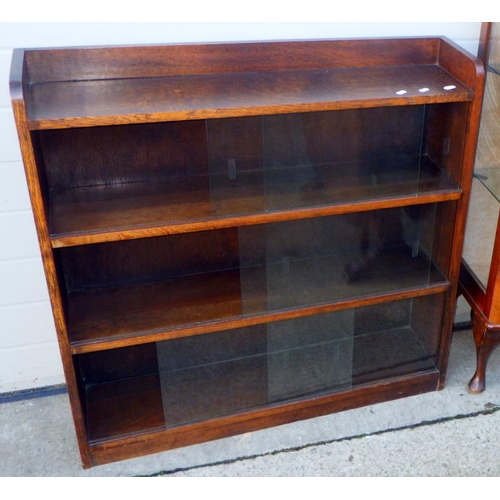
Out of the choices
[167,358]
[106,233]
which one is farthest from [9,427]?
[106,233]

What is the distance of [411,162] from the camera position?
1820mm

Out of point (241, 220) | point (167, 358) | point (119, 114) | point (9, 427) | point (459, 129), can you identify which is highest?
point (119, 114)

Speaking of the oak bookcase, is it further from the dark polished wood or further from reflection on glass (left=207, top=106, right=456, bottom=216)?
the dark polished wood

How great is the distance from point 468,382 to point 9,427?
58.4 inches

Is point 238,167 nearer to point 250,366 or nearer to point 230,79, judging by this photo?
point 230,79

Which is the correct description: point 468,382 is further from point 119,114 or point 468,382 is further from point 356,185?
point 119,114

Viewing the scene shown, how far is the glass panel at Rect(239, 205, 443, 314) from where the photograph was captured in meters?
1.77

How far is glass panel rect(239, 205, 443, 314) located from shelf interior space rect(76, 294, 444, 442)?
98 millimetres

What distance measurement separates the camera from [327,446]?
1.89 m

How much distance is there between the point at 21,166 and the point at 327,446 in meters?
1.20

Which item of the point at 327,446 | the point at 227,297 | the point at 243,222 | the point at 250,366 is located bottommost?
the point at 327,446

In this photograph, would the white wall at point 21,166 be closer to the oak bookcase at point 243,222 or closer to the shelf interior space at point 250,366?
the oak bookcase at point 243,222

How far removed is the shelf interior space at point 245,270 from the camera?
1752mm

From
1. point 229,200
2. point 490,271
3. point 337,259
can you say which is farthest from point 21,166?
point 490,271
